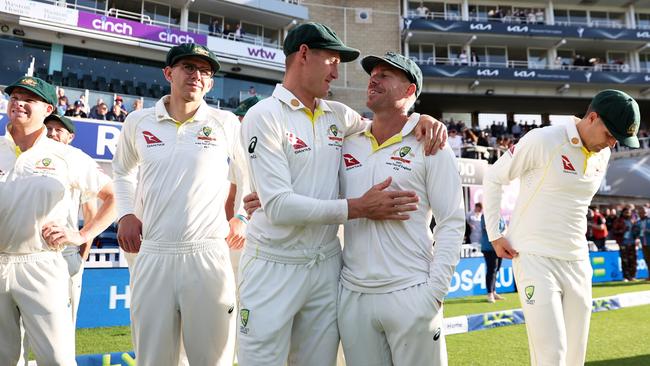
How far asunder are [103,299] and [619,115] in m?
6.33

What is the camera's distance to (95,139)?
7590mm

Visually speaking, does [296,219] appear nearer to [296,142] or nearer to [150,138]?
[296,142]

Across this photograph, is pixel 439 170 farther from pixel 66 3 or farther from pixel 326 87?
pixel 66 3

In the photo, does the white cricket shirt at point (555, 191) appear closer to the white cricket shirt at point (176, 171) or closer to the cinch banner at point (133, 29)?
the white cricket shirt at point (176, 171)

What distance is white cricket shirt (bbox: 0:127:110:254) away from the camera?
2758 mm

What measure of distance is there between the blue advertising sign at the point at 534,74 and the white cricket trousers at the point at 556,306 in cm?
2956

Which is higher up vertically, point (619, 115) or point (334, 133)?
point (619, 115)

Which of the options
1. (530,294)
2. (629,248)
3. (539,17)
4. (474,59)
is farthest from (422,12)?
(530,294)

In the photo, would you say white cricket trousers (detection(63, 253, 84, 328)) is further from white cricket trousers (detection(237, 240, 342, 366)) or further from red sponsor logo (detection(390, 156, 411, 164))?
red sponsor logo (detection(390, 156, 411, 164))

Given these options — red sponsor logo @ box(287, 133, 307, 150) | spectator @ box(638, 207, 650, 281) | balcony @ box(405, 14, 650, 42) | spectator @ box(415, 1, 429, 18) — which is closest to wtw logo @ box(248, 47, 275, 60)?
balcony @ box(405, 14, 650, 42)

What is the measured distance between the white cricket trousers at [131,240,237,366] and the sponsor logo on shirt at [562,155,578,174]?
243cm

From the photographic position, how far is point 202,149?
2.75m

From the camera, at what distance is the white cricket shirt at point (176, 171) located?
104 inches

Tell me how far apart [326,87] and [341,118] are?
0.22 m
